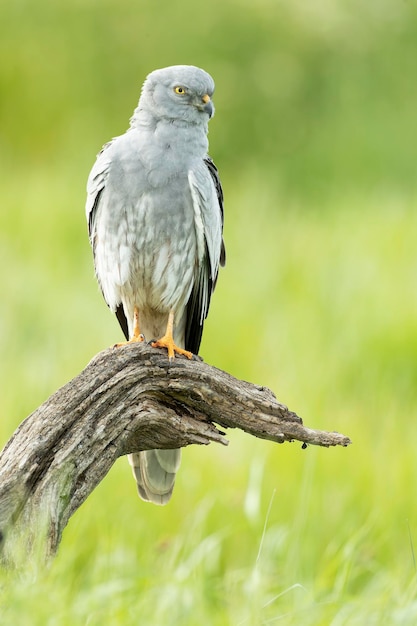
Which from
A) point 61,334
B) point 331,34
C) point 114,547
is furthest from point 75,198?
point 114,547

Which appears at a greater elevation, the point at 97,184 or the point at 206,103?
the point at 206,103

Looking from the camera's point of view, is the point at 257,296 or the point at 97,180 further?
the point at 257,296

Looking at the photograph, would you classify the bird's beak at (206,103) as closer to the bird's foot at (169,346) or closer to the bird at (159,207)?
the bird at (159,207)

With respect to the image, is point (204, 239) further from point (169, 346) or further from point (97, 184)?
point (169, 346)

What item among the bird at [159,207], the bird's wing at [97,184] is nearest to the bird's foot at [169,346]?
the bird at [159,207]

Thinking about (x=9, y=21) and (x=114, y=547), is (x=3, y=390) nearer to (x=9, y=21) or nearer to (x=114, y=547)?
(x=114, y=547)

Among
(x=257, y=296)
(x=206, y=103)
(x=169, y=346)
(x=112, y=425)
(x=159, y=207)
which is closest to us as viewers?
(x=112, y=425)

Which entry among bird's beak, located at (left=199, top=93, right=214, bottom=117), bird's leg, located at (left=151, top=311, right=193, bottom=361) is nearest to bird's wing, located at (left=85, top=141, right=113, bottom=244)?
bird's beak, located at (left=199, top=93, right=214, bottom=117)

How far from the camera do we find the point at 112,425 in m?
3.95

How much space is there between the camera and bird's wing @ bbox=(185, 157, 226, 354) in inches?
192

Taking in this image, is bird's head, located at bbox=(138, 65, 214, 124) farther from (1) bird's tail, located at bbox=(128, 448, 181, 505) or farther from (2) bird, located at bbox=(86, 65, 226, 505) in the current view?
(1) bird's tail, located at bbox=(128, 448, 181, 505)

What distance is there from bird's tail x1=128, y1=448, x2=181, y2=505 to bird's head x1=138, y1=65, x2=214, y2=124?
4.97 ft

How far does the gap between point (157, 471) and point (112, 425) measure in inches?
36.4

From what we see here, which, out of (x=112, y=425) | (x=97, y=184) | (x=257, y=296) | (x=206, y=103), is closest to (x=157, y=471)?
(x=112, y=425)
